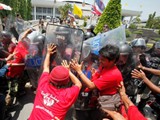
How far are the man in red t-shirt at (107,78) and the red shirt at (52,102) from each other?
0.31m

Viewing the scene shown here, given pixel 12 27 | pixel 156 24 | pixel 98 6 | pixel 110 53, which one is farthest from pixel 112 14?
pixel 156 24

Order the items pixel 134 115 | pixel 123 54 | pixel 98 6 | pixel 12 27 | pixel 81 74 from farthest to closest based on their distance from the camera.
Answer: pixel 98 6
pixel 12 27
pixel 123 54
pixel 81 74
pixel 134 115

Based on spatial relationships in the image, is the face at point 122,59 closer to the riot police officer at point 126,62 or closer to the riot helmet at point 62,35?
the riot police officer at point 126,62

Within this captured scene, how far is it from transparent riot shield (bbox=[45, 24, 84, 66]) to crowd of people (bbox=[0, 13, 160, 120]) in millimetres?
19

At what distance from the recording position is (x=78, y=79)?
2115 millimetres

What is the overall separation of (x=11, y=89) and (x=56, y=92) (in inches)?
63.3

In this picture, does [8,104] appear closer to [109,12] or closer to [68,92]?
[68,92]

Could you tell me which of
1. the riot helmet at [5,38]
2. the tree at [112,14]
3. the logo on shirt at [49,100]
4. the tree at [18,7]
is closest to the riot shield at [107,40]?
the logo on shirt at [49,100]

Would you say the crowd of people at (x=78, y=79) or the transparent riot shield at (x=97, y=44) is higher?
the transparent riot shield at (x=97, y=44)

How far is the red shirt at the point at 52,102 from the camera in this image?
163cm

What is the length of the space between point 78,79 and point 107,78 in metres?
0.41

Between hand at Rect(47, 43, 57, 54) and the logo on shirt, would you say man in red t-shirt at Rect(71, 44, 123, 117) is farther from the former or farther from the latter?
the logo on shirt

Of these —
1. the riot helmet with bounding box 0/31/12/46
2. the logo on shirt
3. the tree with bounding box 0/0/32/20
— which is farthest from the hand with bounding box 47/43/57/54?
the tree with bounding box 0/0/32/20

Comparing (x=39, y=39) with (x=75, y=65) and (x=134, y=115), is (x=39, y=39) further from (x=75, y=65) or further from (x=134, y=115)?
(x=134, y=115)
